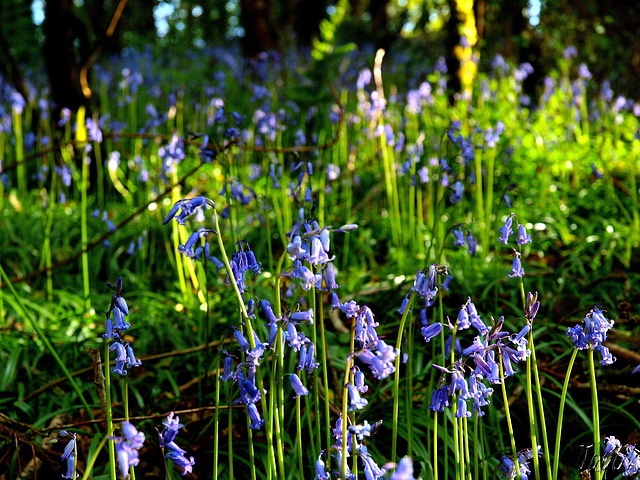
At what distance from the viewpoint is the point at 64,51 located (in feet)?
17.2

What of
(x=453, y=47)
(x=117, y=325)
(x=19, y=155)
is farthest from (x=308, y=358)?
(x=453, y=47)

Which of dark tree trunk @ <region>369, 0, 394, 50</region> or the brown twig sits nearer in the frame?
the brown twig

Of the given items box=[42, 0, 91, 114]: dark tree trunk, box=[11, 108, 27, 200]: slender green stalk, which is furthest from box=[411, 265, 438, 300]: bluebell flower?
box=[42, 0, 91, 114]: dark tree trunk

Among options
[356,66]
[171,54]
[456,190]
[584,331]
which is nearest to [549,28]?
[356,66]

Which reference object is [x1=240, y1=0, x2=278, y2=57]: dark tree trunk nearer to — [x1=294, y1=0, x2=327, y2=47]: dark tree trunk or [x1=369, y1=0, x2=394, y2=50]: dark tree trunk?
[x1=369, y1=0, x2=394, y2=50]: dark tree trunk

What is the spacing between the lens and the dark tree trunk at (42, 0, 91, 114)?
5.14 metres

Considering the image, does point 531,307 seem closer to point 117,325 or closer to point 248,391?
point 248,391

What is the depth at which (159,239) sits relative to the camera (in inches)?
174

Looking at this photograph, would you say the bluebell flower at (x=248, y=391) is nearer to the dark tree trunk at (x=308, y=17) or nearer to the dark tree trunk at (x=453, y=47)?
the dark tree trunk at (x=453, y=47)

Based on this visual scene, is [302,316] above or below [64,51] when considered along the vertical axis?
below

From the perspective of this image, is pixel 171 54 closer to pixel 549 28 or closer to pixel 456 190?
pixel 549 28

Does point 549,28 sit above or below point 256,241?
A: above

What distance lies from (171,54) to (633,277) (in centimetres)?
1302

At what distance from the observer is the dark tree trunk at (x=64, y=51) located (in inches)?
203
